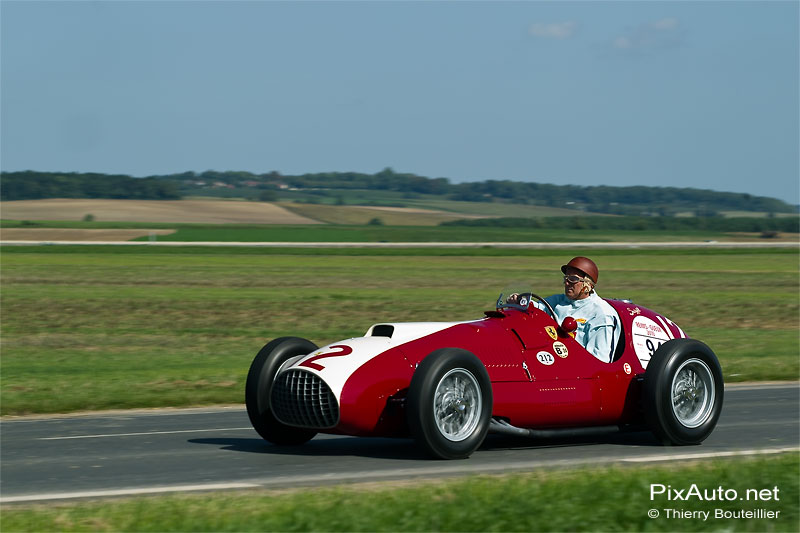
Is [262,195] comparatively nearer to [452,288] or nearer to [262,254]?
[262,254]

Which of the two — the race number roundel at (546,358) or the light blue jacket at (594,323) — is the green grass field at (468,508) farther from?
the light blue jacket at (594,323)

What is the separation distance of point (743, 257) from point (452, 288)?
32932 millimetres

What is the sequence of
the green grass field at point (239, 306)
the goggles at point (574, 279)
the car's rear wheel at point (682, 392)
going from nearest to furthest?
the car's rear wheel at point (682, 392), the goggles at point (574, 279), the green grass field at point (239, 306)

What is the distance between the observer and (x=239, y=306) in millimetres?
31312

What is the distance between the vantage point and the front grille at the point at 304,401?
9.35m

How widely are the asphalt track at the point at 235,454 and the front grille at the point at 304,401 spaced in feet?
1.21

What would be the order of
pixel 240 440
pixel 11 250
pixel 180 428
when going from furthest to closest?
pixel 11 250
pixel 180 428
pixel 240 440

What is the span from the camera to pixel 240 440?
36.7 feet

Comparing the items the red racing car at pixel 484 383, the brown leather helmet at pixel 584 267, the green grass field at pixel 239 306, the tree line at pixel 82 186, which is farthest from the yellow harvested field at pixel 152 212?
the red racing car at pixel 484 383

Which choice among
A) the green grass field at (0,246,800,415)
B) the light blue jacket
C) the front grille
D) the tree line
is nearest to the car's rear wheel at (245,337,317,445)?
the front grille

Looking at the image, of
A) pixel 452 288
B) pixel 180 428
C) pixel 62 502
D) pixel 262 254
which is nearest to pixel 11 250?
pixel 262 254

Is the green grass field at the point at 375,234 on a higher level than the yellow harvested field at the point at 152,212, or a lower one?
lower

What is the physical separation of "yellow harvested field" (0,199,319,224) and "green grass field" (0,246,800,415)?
55968 mm

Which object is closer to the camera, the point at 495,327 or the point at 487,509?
the point at 487,509
